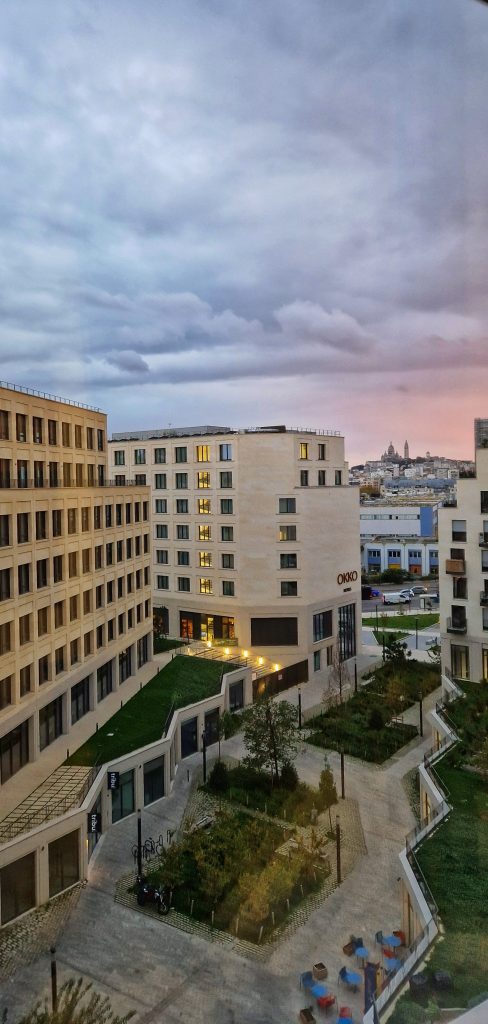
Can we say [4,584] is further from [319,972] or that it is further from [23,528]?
[319,972]

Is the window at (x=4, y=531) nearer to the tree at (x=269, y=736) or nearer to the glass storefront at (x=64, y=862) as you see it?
the glass storefront at (x=64, y=862)

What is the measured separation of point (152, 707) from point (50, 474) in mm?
3760

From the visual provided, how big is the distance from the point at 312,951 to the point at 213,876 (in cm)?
120

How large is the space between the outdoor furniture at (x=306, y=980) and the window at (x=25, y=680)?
14.8ft

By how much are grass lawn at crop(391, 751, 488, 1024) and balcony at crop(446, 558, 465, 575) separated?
14.2 ft

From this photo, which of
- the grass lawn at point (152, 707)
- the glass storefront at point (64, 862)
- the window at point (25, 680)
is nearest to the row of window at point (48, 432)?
the window at point (25, 680)

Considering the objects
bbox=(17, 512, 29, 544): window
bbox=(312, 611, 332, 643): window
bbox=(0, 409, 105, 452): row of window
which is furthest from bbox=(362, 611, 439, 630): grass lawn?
bbox=(17, 512, 29, 544): window

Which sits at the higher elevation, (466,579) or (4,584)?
(4,584)

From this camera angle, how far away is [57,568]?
9.16 metres

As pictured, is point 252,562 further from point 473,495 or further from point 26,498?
point 26,498

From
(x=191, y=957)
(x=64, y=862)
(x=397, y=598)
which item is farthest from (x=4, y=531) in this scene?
(x=397, y=598)

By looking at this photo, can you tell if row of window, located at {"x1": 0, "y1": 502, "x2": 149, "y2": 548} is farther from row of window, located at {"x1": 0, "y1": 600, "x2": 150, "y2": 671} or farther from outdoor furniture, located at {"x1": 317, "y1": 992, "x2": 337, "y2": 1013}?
outdoor furniture, located at {"x1": 317, "y1": 992, "x2": 337, "y2": 1013}

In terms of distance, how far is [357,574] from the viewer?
1536 centimetres

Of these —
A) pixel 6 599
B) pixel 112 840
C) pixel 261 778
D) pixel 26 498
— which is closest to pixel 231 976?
pixel 112 840
